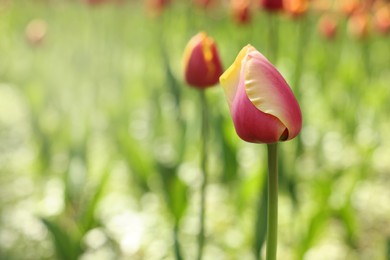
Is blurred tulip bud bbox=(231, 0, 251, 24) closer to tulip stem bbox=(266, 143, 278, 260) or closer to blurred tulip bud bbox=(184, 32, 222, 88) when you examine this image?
blurred tulip bud bbox=(184, 32, 222, 88)

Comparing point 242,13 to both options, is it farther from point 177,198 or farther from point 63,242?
point 63,242

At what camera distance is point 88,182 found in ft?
7.43

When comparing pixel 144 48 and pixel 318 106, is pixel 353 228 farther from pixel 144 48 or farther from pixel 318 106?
pixel 144 48

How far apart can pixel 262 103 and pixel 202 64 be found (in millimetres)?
509

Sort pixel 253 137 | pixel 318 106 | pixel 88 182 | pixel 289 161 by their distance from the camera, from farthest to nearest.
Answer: pixel 318 106 < pixel 88 182 < pixel 289 161 < pixel 253 137

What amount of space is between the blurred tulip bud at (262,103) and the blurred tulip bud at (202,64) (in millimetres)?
449

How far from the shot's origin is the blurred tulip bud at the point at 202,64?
1306 mm

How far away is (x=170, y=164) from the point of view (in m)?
1.88

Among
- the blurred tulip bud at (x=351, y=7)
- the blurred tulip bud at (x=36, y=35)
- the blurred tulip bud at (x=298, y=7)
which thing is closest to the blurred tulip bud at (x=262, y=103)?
the blurred tulip bud at (x=298, y=7)

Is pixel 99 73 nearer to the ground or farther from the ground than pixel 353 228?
farther from the ground

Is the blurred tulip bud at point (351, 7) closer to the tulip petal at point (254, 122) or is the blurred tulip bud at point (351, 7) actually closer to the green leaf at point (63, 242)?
the green leaf at point (63, 242)

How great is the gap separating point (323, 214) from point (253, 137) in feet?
2.54

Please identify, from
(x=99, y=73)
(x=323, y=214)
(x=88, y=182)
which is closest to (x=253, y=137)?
(x=323, y=214)

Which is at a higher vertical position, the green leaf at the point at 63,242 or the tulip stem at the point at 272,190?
the tulip stem at the point at 272,190
